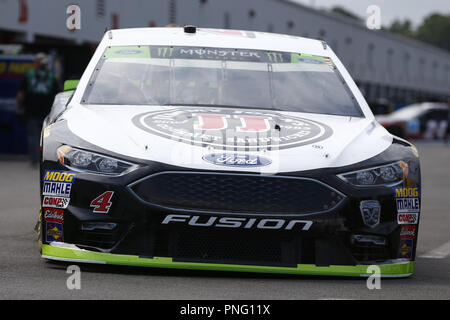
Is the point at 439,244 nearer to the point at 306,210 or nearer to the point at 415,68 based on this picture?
the point at 306,210

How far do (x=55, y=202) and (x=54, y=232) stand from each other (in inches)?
6.8

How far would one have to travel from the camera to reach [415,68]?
90188 millimetres

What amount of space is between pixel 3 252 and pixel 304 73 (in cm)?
240

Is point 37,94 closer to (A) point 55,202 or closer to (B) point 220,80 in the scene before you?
(B) point 220,80

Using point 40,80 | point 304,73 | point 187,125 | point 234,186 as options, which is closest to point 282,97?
point 304,73

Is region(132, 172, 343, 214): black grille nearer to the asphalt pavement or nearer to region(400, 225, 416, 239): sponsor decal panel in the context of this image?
the asphalt pavement

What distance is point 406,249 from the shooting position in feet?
19.2

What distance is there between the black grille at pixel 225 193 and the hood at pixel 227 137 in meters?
0.06

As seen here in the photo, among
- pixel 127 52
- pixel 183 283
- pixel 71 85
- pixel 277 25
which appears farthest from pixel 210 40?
pixel 277 25

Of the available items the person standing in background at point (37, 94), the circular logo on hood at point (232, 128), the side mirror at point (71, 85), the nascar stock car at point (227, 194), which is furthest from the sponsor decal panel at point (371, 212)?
the person standing in background at point (37, 94)

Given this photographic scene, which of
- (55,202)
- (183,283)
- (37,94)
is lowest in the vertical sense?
(37,94)

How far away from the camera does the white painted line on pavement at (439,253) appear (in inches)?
289

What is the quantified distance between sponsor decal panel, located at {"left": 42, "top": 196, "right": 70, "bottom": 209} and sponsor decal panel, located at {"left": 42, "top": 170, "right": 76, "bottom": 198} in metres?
0.02

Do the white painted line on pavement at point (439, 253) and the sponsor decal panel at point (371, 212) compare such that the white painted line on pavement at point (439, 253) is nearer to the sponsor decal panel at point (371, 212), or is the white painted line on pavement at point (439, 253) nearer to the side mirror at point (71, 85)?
the sponsor decal panel at point (371, 212)
